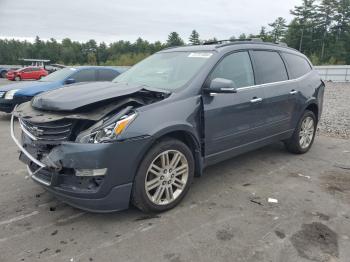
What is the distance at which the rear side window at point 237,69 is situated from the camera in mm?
4051

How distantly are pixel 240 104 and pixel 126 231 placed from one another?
2.12m

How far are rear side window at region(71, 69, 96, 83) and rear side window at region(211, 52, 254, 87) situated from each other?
622cm

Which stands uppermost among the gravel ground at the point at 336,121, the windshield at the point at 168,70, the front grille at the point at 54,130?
the windshield at the point at 168,70

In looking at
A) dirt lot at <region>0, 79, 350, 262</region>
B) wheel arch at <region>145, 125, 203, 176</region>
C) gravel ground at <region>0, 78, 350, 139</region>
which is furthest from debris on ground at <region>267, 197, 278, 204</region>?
gravel ground at <region>0, 78, 350, 139</region>

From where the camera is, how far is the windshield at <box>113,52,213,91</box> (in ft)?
12.9

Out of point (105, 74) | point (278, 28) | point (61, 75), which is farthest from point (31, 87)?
point (278, 28)

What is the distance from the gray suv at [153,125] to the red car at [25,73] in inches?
1110

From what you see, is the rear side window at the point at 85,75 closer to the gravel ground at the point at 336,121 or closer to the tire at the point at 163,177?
the gravel ground at the point at 336,121

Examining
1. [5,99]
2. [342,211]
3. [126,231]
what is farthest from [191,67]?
[5,99]

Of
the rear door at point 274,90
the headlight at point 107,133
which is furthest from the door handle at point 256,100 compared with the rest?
the headlight at point 107,133

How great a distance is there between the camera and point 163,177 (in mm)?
3447

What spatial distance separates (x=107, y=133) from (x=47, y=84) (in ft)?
22.3

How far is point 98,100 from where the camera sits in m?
3.18

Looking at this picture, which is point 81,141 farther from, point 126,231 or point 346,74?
point 346,74
